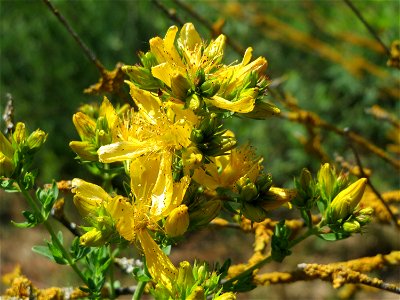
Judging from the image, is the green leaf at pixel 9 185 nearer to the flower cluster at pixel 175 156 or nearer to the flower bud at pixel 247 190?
the flower cluster at pixel 175 156

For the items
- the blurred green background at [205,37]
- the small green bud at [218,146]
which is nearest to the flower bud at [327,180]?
the small green bud at [218,146]

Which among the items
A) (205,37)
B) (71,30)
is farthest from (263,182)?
(205,37)

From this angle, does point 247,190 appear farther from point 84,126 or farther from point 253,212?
point 84,126

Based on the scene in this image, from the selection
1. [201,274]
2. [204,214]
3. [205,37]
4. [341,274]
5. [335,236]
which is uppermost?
[204,214]

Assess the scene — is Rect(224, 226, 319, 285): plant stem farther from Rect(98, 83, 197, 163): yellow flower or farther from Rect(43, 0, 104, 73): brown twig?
Rect(43, 0, 104, 73): brown twig

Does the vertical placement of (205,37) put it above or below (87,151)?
below

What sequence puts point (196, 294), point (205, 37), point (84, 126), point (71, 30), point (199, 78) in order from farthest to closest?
point (205, 37)
point (71, 30)
point (84, 126)
point (199, 78)
point (196, 294)
